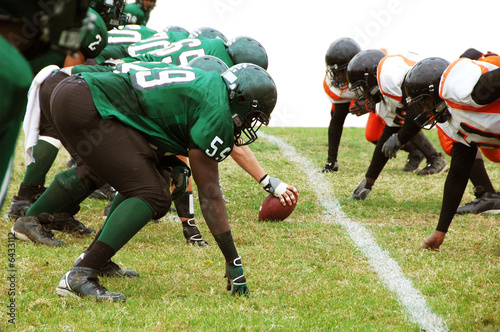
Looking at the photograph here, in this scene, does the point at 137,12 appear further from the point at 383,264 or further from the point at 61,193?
the point at 383,264

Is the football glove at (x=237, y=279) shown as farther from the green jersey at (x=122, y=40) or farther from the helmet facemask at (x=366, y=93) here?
the helmet facemask at (x=366, y=93)

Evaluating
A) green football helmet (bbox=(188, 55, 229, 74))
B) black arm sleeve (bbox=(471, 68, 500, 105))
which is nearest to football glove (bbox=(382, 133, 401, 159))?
black arm sleeve (bbox=(471, 68, 500, 105))

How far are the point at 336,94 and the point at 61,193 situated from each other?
5092 millimetres

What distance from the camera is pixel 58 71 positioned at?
423 cm

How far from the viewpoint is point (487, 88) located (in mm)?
3801

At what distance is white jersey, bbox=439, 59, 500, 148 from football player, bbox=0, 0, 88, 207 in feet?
9.28

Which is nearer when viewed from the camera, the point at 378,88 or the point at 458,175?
the point at 458,175

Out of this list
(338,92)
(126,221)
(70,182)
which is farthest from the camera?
(338,92)

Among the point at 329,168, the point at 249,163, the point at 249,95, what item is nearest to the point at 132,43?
the point at 249,163

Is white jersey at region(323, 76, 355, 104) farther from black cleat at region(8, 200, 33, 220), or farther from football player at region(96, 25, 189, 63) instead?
black cleat at region(8, 200, 33, 220)

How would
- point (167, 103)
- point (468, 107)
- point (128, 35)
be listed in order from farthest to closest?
point (128, 35) → point (468, 107) → point (167, 103)

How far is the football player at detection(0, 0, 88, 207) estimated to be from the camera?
152 centimetres

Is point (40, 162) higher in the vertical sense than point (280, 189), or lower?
lower

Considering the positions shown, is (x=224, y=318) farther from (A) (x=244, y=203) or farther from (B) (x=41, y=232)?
(A) (x=244, y=203)
